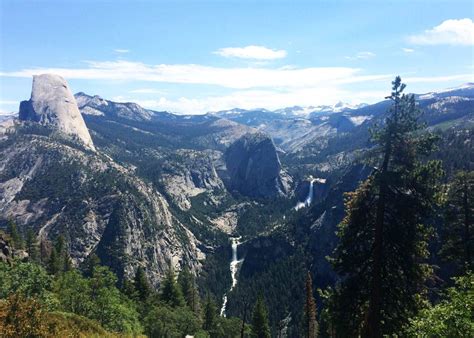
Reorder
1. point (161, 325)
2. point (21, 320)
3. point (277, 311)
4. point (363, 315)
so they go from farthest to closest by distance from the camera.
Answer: point (277, 311)
point (161, 325)
point (363, 315)
point (21, 320)

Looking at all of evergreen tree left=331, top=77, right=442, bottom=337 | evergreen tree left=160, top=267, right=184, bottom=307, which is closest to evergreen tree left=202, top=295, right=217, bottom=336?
evergreen tree left=160, top=267, right=184, bottom=307

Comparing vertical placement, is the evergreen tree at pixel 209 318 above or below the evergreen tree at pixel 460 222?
below

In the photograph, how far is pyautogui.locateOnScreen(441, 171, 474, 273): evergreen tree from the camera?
3170 centimetres

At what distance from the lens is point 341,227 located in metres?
26.9

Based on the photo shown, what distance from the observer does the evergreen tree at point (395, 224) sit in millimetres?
23844

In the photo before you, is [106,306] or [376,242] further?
[106,306]

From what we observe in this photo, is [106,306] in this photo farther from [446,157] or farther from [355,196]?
[446,157]

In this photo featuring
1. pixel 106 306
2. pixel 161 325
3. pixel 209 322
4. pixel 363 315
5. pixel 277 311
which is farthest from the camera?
pixel 277 311

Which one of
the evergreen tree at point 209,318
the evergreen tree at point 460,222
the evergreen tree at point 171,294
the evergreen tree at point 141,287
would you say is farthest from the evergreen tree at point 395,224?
the evergreen tree at point 141,287

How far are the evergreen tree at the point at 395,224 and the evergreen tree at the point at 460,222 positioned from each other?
351 inches

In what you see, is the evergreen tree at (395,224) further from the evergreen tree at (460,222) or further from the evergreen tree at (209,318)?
the evergreen tree at (209,318)

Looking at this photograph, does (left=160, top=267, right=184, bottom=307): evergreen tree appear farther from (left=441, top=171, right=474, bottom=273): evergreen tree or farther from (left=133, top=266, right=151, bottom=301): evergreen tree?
(left=441, top=171, right=474, bottom=273): evergreen tree

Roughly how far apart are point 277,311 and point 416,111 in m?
161

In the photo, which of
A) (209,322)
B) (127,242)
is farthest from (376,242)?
(127,242)
